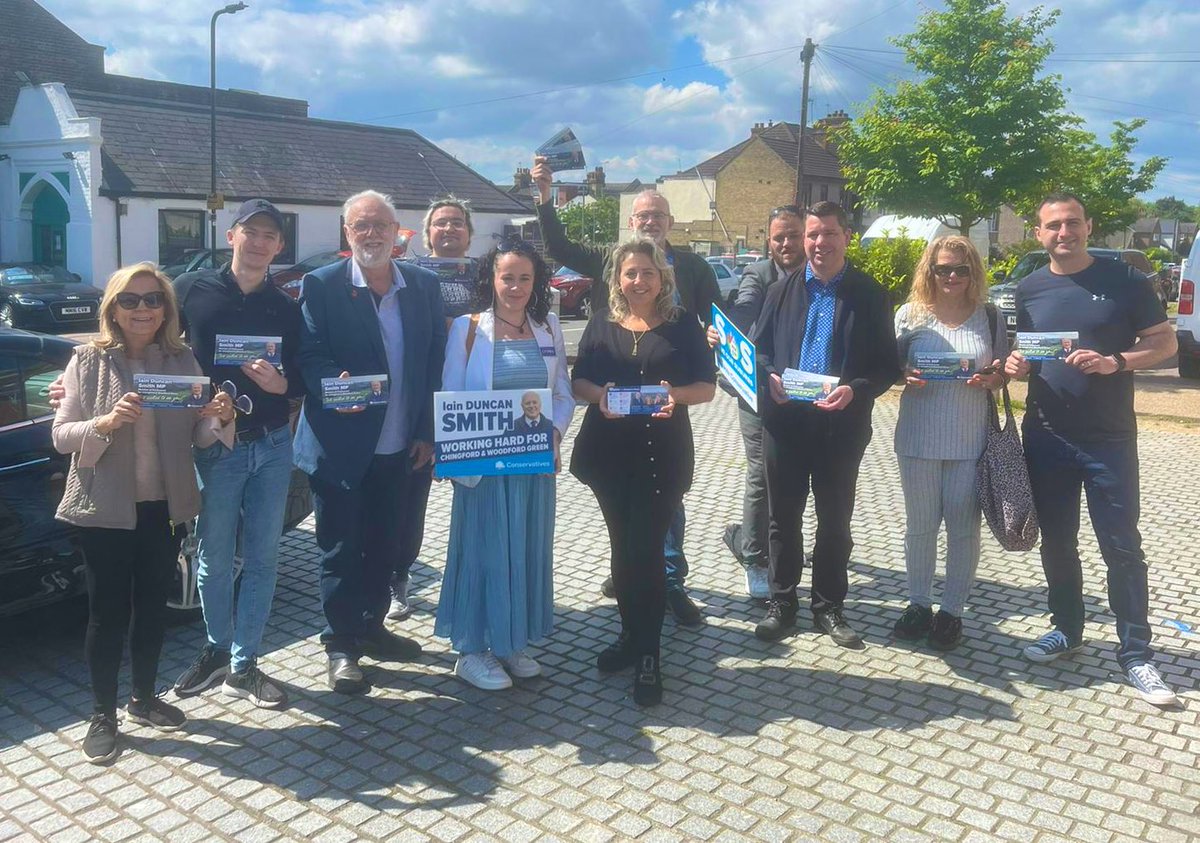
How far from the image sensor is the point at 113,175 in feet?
99.8

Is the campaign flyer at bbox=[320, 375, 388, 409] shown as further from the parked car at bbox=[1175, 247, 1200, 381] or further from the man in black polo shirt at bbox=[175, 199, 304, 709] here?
the parked car at bbox=[1175, 247, 1200, 381]

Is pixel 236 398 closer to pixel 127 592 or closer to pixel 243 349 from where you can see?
pixel 243 349

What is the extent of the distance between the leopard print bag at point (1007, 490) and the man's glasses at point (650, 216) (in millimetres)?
1937

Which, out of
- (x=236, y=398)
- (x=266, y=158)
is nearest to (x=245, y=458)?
(x=236, y=398)

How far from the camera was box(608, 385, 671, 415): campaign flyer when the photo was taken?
14.7 feet

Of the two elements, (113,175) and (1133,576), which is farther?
(113,175)

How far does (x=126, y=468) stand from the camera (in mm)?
3908

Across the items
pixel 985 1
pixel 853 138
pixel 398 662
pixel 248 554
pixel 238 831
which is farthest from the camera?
pixel 853 138

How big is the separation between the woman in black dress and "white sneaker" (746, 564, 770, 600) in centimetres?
128

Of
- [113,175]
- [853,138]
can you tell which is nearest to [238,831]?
[853,138]

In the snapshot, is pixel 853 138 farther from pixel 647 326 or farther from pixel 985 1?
pixel 647 326

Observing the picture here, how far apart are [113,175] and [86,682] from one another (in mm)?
29684

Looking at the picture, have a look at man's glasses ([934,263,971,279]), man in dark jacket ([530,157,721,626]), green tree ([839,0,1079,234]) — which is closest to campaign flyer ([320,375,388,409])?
man in dark jacket ([530,157,721,626])

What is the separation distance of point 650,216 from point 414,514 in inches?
77.1
